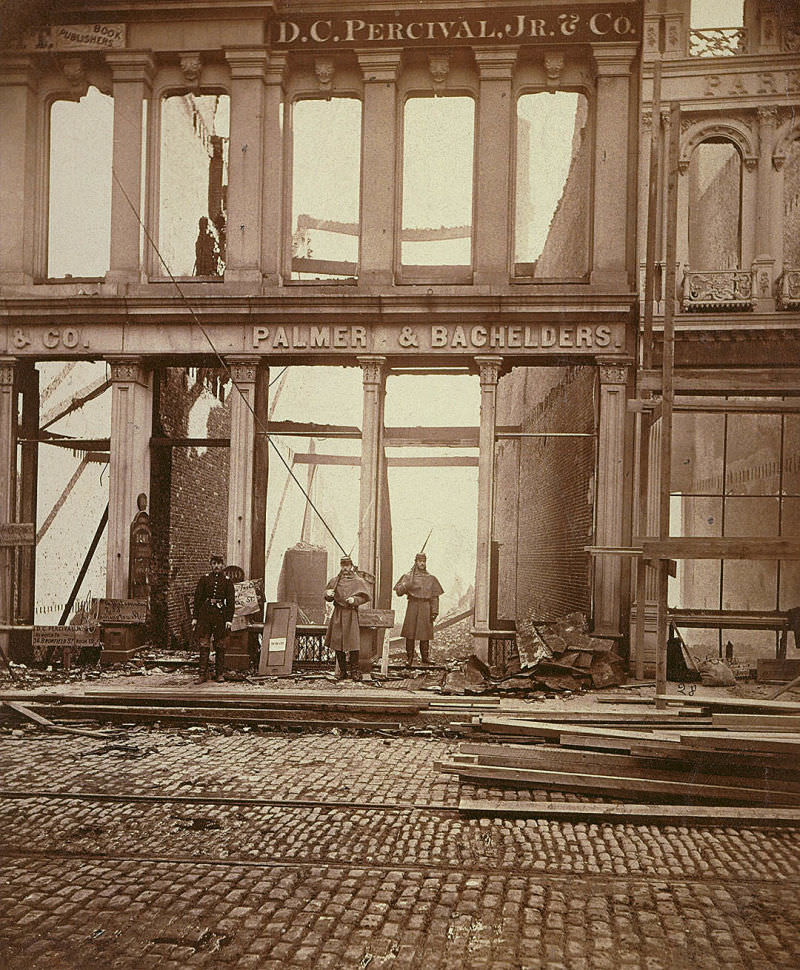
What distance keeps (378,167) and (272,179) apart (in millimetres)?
1806

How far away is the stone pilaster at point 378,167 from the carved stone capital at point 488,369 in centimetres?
208

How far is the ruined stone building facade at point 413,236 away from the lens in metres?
14.7

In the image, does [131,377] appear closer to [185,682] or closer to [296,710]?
[185,682]

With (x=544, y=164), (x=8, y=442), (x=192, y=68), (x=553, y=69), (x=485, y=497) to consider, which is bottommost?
(x=485, y=497)

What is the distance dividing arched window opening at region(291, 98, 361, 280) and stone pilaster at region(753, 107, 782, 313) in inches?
258

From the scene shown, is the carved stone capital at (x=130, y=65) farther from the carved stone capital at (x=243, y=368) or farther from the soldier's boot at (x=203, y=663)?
the soldier's boot at (x=203, y=663)

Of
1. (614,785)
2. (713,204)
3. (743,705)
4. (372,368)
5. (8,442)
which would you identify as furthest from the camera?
(8,442)

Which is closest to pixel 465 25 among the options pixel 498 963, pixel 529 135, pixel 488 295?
pixel 529 135

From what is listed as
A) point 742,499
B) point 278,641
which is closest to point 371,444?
point 278,641

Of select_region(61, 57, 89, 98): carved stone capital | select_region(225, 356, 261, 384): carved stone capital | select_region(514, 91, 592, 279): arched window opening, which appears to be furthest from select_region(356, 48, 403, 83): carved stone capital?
select_region(225, 356, 261, 384): carved stone capital

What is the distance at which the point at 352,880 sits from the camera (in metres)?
Answer: 5.85

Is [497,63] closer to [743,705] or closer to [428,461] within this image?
[428,461]

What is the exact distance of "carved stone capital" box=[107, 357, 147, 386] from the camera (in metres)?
15.4

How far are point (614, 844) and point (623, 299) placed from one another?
9872mm
